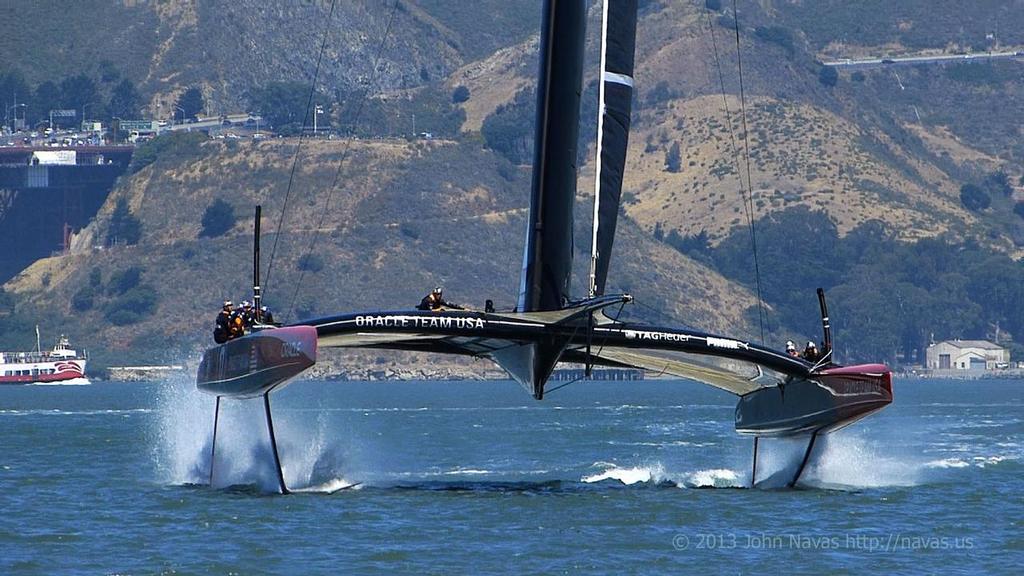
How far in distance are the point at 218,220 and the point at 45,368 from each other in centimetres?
3055

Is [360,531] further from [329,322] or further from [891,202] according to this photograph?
[891,202]

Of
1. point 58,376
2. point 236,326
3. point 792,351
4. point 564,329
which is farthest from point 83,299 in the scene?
point 564,329

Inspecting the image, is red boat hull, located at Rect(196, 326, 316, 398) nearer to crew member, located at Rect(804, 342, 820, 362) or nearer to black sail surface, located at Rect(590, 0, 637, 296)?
black sail surface, located at Rect(590, 0, 637, 296)

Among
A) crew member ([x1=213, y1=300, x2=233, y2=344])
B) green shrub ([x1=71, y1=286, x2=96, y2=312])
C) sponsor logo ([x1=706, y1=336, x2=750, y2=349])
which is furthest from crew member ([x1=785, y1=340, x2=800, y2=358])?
green shrub ([x1=71, y1=286, x2=96, y2=312])

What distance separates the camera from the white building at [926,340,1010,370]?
175625mm

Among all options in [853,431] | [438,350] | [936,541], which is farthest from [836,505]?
[853,431]

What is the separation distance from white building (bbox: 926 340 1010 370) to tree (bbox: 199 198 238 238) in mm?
56793

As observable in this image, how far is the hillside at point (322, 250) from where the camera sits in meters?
161

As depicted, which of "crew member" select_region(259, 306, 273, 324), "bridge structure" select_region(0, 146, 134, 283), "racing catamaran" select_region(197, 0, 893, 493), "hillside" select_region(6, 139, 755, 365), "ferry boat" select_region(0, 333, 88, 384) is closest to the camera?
"racing catamaran" select_region(197, 0, 893, 493)

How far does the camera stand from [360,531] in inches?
1043

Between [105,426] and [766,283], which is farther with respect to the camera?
[766,283]

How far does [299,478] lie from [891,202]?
546 ft

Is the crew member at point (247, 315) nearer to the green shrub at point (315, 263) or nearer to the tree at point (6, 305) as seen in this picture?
the green shrub at point (315, 263)

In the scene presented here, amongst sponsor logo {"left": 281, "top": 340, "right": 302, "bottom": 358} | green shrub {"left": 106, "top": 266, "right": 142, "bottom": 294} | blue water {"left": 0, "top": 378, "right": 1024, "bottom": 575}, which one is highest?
green shrub {"left": 106, "top": 266, "right": 142, "bottom": 294}
